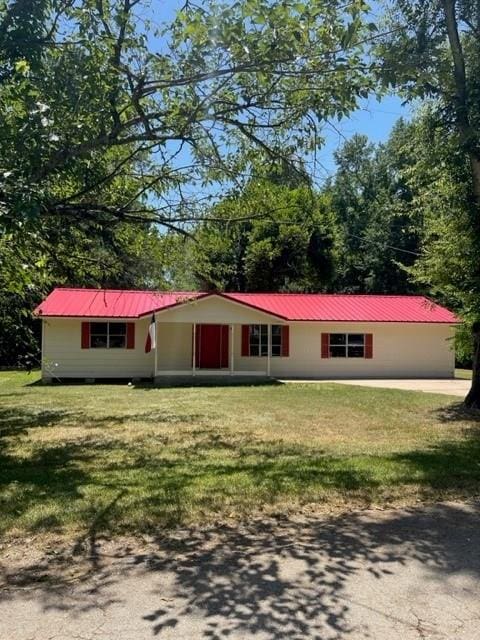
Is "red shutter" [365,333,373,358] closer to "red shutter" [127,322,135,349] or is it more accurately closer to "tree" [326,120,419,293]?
"red shutter" [127,322,135,349]

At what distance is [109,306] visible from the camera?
899 inches

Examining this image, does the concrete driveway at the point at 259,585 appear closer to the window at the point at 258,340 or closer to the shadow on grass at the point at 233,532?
the shadow on grass at the point at 233,532

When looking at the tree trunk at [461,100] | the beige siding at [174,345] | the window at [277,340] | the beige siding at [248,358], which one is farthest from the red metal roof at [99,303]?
the tree trunk at [461,100]

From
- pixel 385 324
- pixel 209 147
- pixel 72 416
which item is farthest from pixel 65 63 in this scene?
pixel 385 324

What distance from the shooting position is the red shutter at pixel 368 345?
2420 cm

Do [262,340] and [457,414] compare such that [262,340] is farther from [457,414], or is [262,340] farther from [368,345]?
[457,414]

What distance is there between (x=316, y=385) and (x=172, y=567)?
1625cm

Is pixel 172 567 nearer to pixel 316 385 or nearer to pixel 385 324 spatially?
pixel 316 385

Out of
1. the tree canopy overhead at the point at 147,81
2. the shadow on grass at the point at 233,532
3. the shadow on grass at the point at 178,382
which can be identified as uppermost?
the tree canopy overhead at the point at 147,81

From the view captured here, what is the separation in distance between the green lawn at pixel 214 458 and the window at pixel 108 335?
6840 millimetres

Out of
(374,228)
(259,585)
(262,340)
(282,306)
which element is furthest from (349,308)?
(259,585)

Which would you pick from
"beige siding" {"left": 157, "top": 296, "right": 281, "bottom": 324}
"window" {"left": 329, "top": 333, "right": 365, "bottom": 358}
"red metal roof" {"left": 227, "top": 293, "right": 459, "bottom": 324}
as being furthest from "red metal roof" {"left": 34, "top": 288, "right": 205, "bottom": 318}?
"window" {"left": 329, "top": 333, "right": 365, "bottom": 358}

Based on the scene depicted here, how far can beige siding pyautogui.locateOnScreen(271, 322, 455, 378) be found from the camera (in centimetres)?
2388

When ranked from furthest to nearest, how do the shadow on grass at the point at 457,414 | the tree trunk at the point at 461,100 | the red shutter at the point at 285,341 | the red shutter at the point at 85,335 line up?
the red shutter at the point at 285,341 → the red shutter at the point at 85,335 → the shadow on grass at the point at 457,414 → the tree trunk at the point at 461,100
